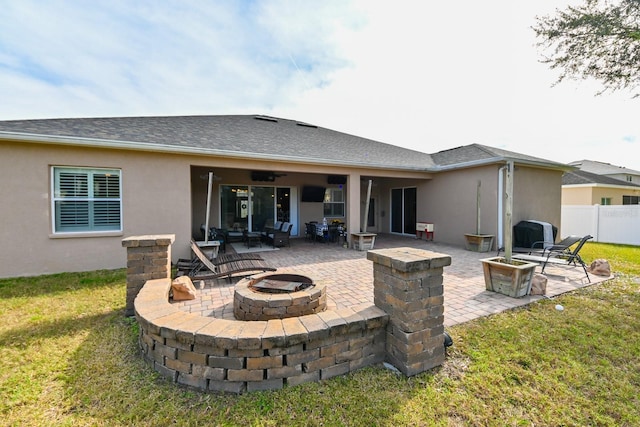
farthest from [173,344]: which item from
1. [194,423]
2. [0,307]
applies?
[0,307]

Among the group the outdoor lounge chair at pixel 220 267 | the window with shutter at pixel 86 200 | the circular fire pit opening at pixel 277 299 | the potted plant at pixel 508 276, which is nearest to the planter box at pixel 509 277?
the potted plant at pixel 508 276

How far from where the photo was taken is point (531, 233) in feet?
28.5

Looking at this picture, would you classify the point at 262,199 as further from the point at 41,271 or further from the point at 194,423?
the point at 194,423

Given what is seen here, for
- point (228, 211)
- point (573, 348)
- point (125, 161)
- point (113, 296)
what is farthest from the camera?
point (228, 211)

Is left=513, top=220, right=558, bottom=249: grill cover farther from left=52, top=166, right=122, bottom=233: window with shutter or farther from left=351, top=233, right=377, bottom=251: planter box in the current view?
left=52, top=166, right=122, bottom=233: window with shutter

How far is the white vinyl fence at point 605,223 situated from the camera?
11.4 meters

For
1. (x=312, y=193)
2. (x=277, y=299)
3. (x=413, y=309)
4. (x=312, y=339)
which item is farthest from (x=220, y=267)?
(x=312, y=193)

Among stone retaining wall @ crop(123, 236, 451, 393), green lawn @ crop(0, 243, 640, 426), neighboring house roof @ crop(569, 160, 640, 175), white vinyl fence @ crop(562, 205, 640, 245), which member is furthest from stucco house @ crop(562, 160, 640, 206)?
stone retaining wall @ crop(123, 236, 451, 393)

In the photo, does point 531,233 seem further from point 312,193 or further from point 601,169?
point 601,169

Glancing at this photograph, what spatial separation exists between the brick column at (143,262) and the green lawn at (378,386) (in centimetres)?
45

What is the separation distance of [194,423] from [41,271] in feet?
22.5

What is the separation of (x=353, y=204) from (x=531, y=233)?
5.91m

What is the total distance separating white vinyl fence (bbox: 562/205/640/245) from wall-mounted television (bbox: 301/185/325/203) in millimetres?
12590

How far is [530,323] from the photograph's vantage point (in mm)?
3594
